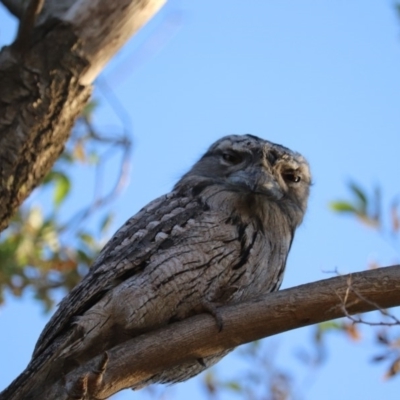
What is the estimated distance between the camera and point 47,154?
374 centimetres

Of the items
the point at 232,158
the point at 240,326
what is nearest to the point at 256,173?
the point at 232,158

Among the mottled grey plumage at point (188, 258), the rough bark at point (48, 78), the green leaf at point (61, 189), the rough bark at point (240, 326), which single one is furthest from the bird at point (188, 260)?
the green leaf at point (61, 189)

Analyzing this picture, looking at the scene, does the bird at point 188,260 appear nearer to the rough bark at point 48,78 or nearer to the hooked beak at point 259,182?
the hooked beak at point 259,182

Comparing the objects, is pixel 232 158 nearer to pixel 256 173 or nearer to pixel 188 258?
pixel 256 173


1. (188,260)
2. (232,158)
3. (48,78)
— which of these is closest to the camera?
(188,260)

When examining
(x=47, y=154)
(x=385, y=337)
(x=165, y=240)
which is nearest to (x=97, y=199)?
(x=47, y=154)

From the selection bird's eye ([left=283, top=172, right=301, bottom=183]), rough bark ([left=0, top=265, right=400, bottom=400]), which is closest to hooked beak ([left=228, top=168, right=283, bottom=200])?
bird's eye ([left=283, top=172, right=301, bottom=183])

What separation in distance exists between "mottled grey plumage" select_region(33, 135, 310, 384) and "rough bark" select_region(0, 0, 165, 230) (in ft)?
1.51

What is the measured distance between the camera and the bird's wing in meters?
3.30

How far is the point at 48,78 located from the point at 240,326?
1.36m

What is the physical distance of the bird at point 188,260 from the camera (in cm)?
326

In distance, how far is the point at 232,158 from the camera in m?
4.10

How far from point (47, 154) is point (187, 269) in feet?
2.74

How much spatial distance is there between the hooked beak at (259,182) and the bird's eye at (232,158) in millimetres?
230
